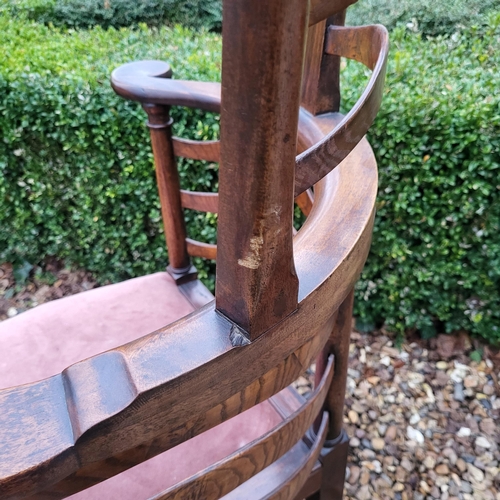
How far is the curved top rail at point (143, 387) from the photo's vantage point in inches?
13.0

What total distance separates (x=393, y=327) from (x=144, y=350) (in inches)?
72.7

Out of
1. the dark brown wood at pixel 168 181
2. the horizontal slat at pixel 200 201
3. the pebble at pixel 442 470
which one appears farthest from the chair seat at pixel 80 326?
the pebble at pixel 442 470

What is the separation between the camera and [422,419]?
1788 millimetres

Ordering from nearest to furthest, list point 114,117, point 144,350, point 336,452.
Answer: point 144,350, point 336,452, point 114,117

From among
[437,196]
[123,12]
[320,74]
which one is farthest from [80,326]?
[123,12]

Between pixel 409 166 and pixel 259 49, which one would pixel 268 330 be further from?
pixel 409 166

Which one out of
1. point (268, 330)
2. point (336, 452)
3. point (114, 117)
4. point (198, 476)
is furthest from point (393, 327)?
point (268, 330)

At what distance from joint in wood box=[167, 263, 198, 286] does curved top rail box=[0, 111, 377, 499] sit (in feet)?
2.61

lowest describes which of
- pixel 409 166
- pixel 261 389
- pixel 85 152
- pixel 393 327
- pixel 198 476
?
pixel 393 327

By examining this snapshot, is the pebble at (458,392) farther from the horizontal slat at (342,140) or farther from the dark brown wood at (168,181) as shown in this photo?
the horizontal slat at (342,140)

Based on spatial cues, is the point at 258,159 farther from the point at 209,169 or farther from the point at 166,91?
the point at 209,169

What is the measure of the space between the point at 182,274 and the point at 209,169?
77cm

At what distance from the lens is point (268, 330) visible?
417 millimetres

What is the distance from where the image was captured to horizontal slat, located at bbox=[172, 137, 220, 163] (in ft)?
3.57
